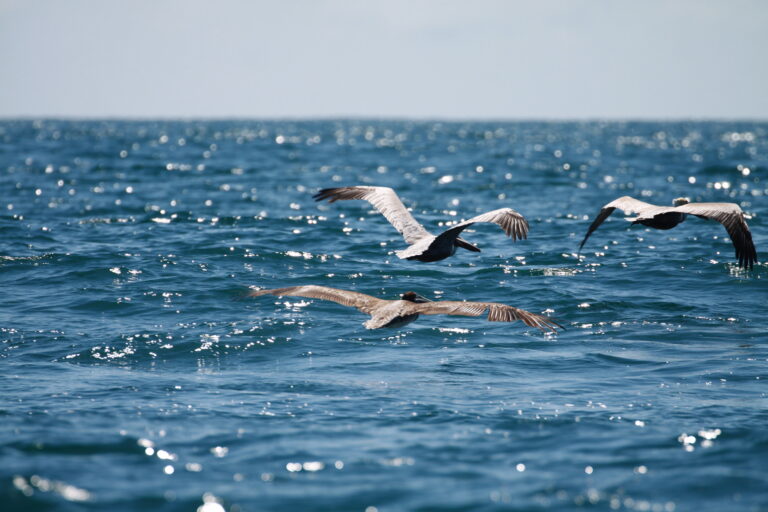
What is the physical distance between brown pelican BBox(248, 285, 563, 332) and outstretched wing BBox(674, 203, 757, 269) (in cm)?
403

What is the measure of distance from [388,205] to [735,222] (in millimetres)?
5506

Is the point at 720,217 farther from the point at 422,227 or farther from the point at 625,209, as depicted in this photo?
the point at 422,227

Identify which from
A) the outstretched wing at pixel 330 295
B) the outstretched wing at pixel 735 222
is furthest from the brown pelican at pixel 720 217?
the outstretched wing at pixel 330 295

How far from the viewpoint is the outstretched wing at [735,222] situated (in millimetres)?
13367

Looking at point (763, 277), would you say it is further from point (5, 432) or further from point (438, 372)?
point (5, 432)

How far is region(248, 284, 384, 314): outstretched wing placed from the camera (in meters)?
11.5

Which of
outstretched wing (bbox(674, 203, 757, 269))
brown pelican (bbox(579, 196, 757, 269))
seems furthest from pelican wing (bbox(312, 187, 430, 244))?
outstretched wing (bbox(674, 203, 757, 269))

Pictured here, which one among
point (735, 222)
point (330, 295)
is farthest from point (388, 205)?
point (735, 222)

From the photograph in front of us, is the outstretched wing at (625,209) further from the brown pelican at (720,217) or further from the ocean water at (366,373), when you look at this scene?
the ocean water at (366,373)

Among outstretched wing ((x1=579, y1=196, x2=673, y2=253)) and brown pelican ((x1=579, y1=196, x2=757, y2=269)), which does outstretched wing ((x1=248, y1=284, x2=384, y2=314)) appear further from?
brown pelican ((x1=579, y1=196, x2=757, y2=269))

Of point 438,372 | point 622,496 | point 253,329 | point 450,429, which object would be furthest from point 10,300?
point 622,496

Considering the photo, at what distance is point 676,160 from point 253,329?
51.5m

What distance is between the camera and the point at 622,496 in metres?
7.90

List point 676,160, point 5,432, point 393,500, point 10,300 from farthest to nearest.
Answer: point 676,160
point 10,300
point 5,432
point 393,500
